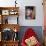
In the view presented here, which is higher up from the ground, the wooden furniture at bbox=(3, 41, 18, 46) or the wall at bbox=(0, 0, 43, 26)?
the wall at bbox=(0, 0, 43, 26)

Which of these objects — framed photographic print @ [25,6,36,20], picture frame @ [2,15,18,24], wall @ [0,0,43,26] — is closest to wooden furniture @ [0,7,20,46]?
picture frame @ [2,15,18,24]

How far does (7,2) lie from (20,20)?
2.40 ft

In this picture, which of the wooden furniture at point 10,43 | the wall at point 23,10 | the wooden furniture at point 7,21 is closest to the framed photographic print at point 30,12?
the wall at point 23,10

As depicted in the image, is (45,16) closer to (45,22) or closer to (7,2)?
(45,22)

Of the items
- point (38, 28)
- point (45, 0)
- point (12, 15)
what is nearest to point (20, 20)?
point (12, 15)

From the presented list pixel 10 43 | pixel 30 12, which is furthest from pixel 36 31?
pixel 10 43

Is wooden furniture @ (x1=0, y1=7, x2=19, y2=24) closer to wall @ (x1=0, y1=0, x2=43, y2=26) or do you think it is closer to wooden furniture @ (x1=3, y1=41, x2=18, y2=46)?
wall @ (x1=0, y1=0, x2=43, y2=26)

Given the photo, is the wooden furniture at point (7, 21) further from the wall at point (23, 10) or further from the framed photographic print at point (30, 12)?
the framed photographic print at point (30, 12)

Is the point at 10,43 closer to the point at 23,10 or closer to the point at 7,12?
the point at 7,12

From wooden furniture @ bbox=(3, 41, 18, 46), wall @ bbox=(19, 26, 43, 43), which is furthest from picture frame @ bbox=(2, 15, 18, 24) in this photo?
wooden furniture @ bbox=(3, 41, 18, 46)

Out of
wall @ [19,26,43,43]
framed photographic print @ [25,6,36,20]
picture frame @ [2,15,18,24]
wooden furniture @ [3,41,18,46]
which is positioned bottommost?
wooden furniture @ [3,41,18,46]

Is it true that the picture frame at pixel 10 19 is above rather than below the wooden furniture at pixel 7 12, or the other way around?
below

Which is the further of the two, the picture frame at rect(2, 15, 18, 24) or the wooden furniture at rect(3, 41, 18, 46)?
the picture frame at rect(2, 15, 18, 24)

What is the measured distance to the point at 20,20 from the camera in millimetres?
5047
